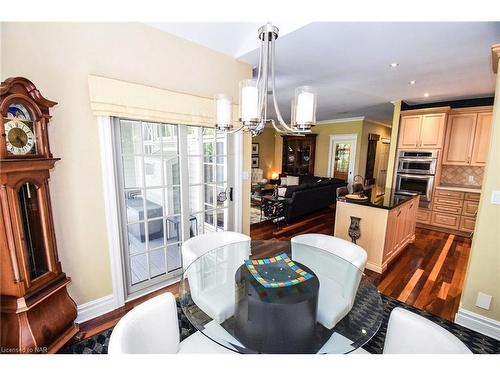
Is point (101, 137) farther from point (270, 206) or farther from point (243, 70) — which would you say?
point (270, 206)

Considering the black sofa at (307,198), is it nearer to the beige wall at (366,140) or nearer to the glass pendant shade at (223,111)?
the beige wall at (366,140)

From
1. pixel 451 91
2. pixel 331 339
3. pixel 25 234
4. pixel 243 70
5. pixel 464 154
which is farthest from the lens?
pixel 464 154

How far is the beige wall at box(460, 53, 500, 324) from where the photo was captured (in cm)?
175

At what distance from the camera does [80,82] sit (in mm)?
1768

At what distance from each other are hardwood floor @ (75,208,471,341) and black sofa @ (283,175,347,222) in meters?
0.54

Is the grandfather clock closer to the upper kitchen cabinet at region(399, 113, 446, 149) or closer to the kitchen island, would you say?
the kitchen island

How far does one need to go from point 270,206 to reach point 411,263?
253 centimetres

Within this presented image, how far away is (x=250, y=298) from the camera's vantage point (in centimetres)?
122

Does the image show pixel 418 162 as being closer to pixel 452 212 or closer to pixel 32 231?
pixel 452 212

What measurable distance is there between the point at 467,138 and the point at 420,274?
9.86 feet

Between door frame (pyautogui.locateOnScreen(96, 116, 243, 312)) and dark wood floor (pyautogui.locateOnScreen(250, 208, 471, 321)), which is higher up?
door frame (pyautogui.locateOnScreen(96, 116, 243, 312))

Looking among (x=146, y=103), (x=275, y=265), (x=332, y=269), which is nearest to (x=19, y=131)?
(x=146, y=103)

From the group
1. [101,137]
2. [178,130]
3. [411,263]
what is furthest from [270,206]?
[101,137]

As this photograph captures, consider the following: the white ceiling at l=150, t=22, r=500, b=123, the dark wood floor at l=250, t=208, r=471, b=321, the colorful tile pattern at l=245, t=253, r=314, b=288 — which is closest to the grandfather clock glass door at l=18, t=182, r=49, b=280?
the colorful tile pattern at l=245, t=253, r=314, b=288
